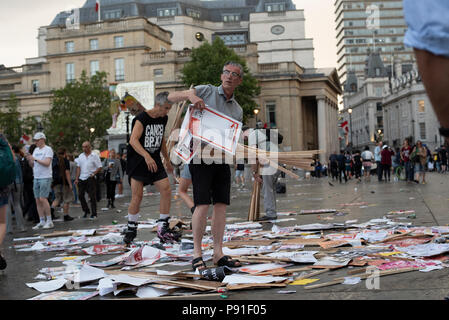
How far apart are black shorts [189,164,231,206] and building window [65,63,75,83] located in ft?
249

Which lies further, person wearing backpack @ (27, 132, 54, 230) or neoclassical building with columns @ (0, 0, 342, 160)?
neoclassical building with columns @ (0, 0, 342, 160)

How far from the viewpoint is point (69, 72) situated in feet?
259

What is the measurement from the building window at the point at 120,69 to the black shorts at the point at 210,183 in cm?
7293

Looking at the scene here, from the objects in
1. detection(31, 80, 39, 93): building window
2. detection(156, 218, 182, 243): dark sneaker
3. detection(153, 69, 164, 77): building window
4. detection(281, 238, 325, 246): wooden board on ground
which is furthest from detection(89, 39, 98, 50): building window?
detection(281, 238, 325, 246): wooden board on ground

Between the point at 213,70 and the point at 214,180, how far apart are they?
59.3 m

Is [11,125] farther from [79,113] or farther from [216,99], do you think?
[216,99]

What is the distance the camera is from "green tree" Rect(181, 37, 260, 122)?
64.4 metres

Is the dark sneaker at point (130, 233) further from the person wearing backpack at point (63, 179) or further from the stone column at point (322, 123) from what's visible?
the stone column at point (322, 123)

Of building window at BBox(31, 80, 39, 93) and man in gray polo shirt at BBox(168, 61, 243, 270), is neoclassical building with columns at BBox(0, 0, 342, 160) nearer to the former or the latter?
building window at BBox(31, 80, 39, 93)

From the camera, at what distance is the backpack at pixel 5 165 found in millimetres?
6750

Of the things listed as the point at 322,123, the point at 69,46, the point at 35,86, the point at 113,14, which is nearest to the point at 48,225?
the point at 69,46

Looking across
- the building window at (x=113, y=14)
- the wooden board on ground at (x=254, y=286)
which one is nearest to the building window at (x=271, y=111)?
the building window at (x=113, y=14)
